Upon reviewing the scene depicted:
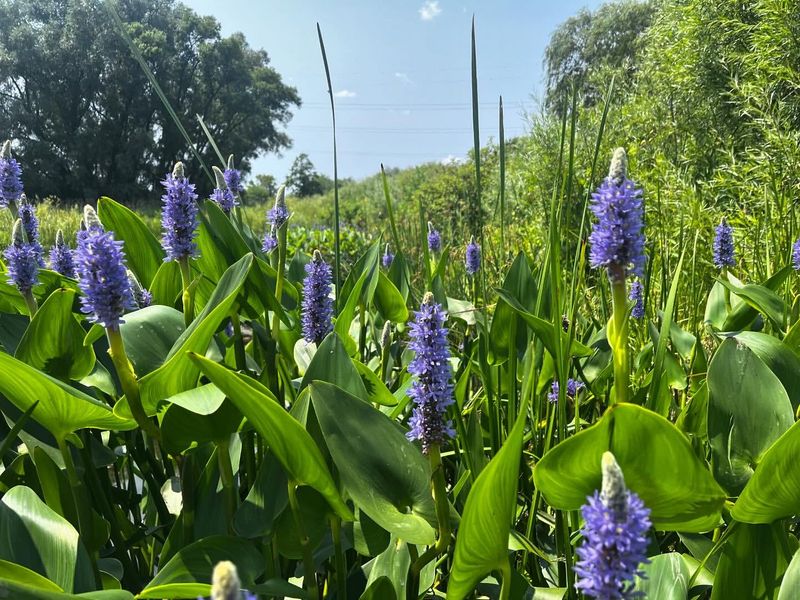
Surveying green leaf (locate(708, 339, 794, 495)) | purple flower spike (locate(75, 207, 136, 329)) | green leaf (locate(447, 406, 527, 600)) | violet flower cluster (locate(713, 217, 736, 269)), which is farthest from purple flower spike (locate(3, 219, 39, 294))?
violet flower cluster (locate(713, 217, 736, 269))

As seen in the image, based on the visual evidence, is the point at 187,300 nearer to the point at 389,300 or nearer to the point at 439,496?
the point at 439,496

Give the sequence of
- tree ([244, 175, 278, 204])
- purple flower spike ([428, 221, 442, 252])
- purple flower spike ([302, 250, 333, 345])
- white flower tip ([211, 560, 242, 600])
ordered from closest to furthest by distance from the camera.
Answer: white flower tip ([211, 560, 242, 600])
purple flower spike ([302, 250, 333, 345])
purple flower spike ([428, 221, 442, 252])
tree ([244, 175, 278, 204])

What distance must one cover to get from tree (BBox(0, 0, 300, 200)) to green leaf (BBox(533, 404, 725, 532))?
31548 mm

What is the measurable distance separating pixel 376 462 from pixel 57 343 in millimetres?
574

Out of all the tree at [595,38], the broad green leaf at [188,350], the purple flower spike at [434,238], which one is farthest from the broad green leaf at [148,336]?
the tree at [595,38]

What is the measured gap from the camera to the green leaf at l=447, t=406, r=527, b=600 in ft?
1.99

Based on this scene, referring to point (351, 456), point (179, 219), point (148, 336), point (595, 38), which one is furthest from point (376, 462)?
point (595, 38)

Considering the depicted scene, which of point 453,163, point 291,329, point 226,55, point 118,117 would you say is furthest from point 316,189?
point 291,329

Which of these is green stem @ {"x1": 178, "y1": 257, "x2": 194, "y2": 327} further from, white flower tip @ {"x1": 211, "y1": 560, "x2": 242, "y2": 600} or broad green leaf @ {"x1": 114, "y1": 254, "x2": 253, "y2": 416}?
white flower tip @ {"x1": 211, "y1": 560, "x2": 242, "y2": 600}

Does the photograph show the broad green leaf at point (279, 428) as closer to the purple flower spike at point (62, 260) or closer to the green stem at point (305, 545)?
the green stem at point (305, 545)

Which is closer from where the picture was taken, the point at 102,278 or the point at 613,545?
the point at 613,545

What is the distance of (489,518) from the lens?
0.66 m

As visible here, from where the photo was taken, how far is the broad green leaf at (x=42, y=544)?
76cm

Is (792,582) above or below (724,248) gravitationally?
below
